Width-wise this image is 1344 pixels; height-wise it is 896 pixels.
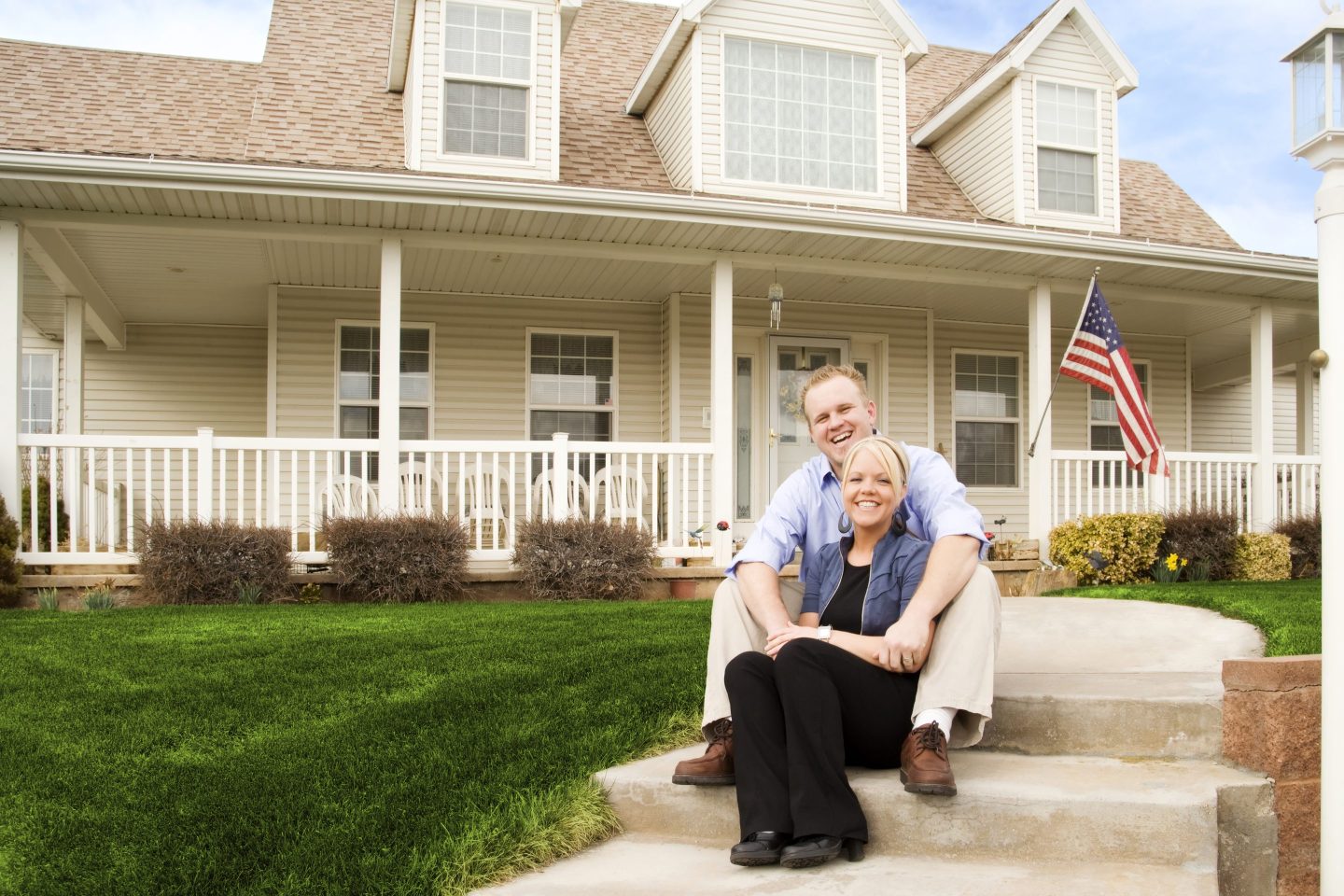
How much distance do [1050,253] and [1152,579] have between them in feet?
9.33

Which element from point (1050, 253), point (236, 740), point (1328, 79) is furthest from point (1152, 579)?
point (236, 740)

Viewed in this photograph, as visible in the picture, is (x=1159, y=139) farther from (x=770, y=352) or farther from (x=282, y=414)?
(x=282, y=414)

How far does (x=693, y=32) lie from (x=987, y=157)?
128 inches

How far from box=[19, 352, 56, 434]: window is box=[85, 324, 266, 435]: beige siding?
1.31 meters

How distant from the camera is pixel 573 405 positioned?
436 inches

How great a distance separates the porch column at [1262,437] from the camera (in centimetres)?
1030

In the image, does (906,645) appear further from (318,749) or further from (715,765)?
(318,749)

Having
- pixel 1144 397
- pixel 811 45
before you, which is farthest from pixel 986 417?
pixel 811 45

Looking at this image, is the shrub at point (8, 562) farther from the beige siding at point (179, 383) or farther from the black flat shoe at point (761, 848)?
the black flat shoe at point (761, 848)

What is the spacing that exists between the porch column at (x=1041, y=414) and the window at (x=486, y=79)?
473 cm

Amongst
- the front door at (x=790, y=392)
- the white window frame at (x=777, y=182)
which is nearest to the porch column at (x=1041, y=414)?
the white window frame at (x=777, y=182)

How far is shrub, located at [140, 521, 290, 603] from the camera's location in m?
7.40

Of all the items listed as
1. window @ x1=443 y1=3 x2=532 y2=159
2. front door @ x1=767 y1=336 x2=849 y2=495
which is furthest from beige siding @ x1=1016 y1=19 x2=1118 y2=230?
window @ x1=443 y1=3 x2=532 y2=159

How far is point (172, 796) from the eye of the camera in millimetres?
3242
